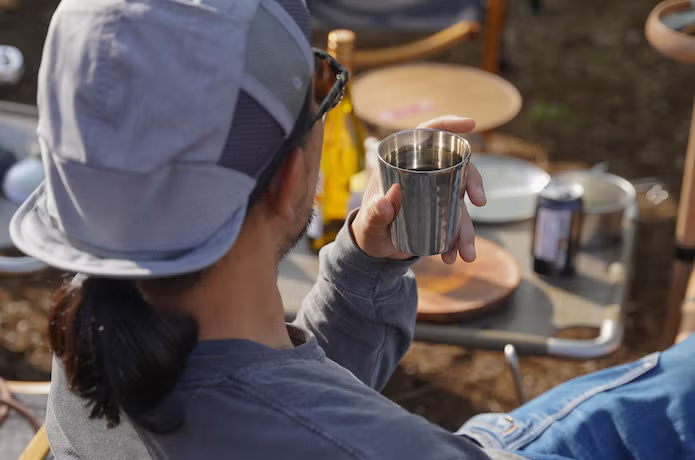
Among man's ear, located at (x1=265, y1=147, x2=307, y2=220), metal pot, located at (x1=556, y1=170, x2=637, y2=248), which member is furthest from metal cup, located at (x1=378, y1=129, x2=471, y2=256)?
metal pot, located at (x1=556, y1=170, x2=637, y2=248)

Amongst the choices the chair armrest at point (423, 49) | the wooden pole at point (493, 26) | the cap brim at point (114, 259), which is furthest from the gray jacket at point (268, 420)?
the wooden pole at point (493, 26)

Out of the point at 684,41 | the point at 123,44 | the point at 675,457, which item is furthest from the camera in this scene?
the point at 684,41

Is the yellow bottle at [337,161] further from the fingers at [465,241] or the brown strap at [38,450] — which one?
the brown strap at [38,450]

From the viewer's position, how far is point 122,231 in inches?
39.1

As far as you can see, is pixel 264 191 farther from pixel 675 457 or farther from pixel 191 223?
pixel 675 457

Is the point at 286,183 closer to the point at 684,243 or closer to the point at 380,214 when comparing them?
the point at 380,214

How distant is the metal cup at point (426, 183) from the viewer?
138cm

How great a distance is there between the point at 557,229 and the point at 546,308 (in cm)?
19

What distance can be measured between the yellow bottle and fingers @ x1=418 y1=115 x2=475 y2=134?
2.22 feet

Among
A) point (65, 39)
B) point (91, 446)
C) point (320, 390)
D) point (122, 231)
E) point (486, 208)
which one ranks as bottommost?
point (486, 208)

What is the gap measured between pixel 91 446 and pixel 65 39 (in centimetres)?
53

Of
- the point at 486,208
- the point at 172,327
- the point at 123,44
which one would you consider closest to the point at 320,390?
the point at 172,327

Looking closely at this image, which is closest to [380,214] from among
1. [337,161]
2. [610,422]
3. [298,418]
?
[298,418]

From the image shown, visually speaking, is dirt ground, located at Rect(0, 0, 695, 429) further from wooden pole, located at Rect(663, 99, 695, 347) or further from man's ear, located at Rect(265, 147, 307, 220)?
man's ear, located at Rect(265, 147, 307, 220)
